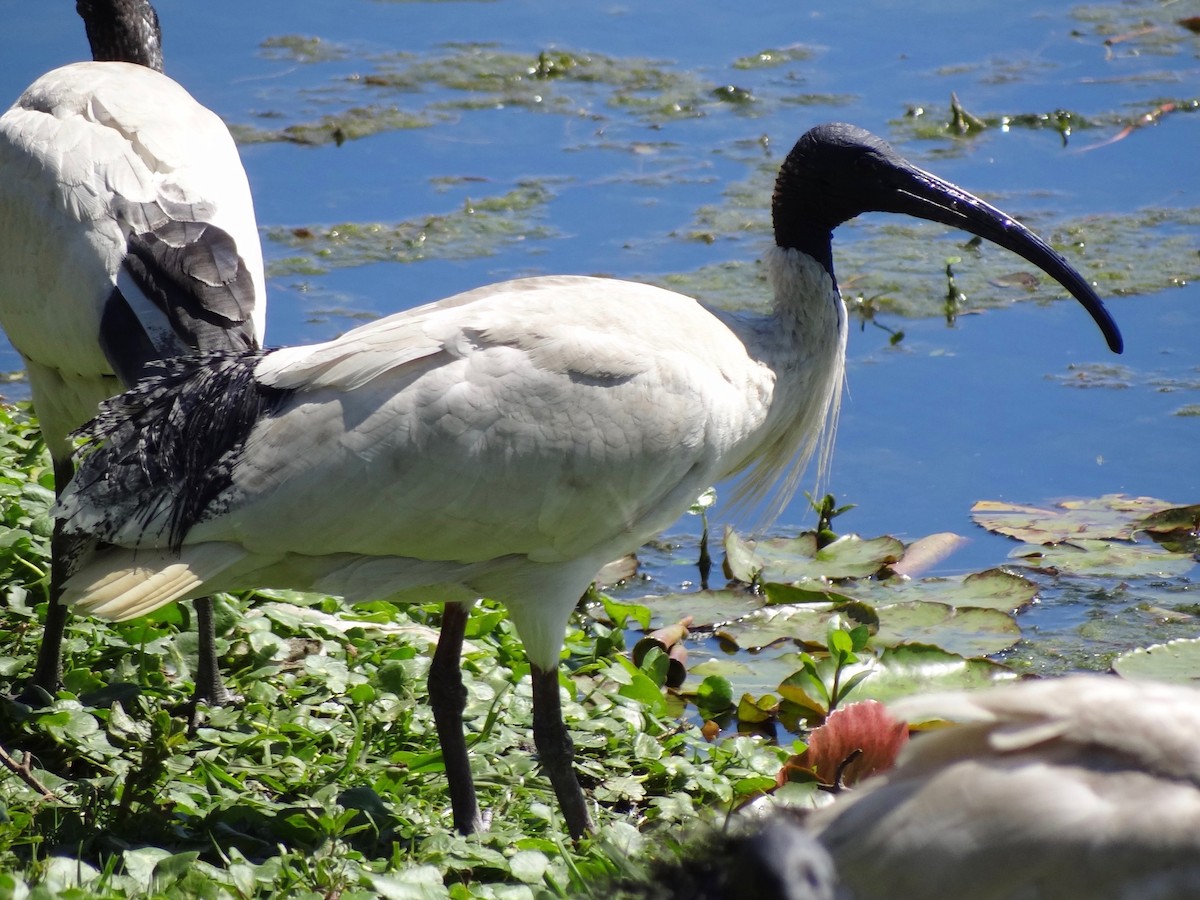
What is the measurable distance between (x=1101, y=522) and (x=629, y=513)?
2.29 metres

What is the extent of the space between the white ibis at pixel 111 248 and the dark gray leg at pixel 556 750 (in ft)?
2.97

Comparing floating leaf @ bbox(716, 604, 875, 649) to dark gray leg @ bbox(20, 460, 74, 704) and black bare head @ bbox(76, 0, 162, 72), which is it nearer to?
dark gray leg @ bbox(20, 460, 74, 704)

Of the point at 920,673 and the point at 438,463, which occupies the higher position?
the point at 438,463

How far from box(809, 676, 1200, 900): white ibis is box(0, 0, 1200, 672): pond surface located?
9.89 ft

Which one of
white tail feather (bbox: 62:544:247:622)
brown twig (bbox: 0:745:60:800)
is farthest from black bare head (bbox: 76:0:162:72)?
brown twig (bbox: 0:745:60:800)

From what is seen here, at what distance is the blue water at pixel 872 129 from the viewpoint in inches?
233

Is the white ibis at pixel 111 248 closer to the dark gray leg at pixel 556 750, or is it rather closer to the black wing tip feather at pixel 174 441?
the black wing tip feather at pixel 174 441

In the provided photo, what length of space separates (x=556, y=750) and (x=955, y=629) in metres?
1.56

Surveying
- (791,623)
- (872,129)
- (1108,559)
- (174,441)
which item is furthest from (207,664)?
(872,129)

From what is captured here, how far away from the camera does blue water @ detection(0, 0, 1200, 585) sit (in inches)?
233

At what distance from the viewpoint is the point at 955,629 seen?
4.90 metres

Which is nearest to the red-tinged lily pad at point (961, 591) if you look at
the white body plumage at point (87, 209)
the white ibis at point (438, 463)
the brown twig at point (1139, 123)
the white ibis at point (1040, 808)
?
the white ibis at point (438, 463)

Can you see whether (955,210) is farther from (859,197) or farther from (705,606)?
(705,606)

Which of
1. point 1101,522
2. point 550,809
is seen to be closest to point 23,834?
point 550,809
